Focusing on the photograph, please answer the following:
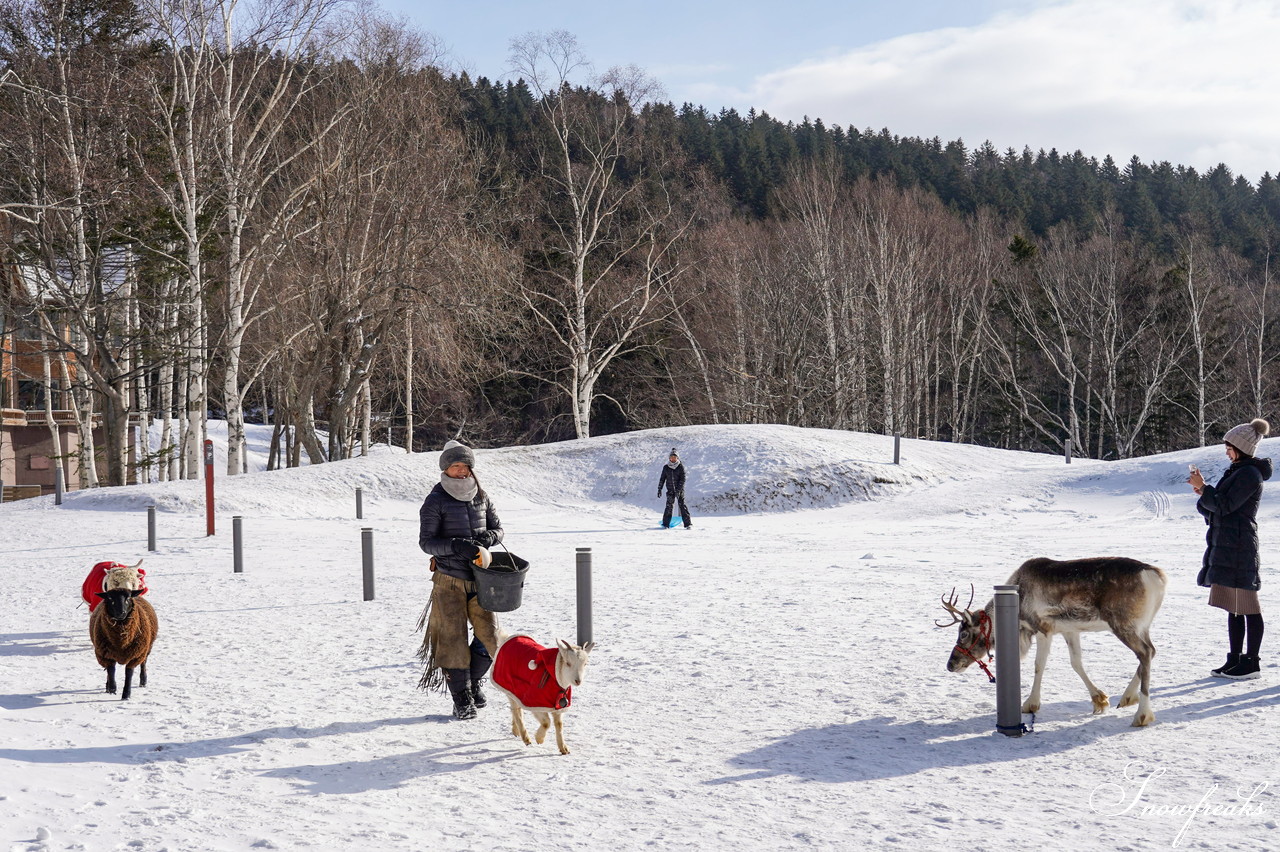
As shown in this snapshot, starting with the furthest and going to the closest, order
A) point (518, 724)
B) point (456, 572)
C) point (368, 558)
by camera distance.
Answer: point (368, 558) → point (456, 572) → point (518, 724)

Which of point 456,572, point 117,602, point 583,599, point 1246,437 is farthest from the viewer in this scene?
point 583,599

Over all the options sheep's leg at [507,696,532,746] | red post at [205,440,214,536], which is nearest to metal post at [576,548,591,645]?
sheep's leg at [507,696,532,746]

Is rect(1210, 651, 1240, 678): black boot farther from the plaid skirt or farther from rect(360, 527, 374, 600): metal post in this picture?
rect(360, 527, 374, 600): metal post

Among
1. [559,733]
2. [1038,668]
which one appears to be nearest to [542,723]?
[559,733]

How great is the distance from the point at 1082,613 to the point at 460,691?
4000 mm

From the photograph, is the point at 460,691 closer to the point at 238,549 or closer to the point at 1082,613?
the point at 1082,613

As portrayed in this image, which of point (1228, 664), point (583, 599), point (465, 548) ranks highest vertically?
point (465, 548)

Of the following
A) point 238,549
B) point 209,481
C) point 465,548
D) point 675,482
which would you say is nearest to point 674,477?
point 675,482

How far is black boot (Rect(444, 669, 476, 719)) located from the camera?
267 inches

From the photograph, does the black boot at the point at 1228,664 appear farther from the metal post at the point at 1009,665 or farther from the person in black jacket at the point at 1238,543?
the metal post at the point at 1009,665

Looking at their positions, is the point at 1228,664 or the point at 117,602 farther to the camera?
the point at 1228,664

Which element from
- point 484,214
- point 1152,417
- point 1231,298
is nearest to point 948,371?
point 1152,417

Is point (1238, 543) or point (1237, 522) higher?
point (1237, 522)
